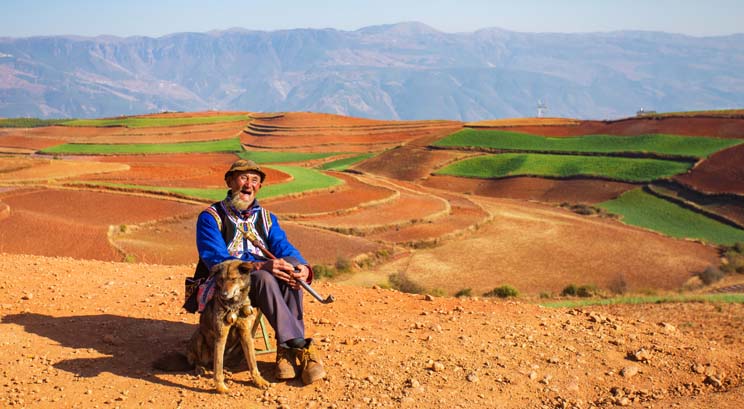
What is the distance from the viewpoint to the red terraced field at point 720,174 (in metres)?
43.0

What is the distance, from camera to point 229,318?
23.4 ft

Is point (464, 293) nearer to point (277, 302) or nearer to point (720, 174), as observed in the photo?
point (277, 302)

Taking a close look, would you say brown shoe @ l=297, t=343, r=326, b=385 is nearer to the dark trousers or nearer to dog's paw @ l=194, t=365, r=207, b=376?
the dark trousers

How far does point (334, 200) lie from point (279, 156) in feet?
105

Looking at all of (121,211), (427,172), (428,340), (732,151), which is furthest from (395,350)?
(427,172)

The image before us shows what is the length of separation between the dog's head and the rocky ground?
0.96 m

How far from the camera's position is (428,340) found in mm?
8789

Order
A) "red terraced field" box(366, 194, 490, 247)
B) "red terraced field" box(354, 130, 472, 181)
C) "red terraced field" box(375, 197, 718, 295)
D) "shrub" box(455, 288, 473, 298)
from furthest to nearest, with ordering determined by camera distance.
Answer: "red terraced field" box(354, 130, 472, 181) → "red terraced field" box(366, 194, 490, 247) → "red terraced field" box(375, 197, 718, 295) → "shrub" box(455, 288, 473, 298)

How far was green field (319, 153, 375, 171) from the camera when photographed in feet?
213

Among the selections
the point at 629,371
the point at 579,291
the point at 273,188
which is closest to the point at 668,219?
the point at 579,291

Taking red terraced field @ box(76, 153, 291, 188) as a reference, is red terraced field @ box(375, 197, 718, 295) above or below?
below

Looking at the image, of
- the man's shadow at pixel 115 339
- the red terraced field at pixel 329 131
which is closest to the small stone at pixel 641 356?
the man's shadow at pixel 115 339

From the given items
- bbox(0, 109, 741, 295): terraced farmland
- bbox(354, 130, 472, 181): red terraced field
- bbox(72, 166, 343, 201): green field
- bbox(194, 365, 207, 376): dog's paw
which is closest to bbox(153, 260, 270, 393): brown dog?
bbox(194, 365, 207, 376): dog's paw

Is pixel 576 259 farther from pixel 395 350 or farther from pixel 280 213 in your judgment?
pixel 395 350
